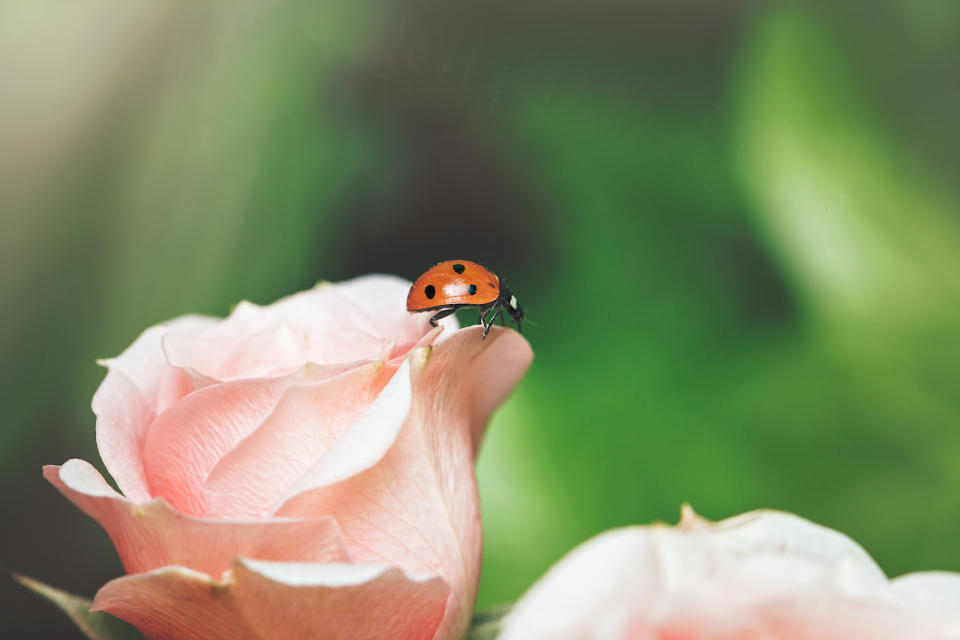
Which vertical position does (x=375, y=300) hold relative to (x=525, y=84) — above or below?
below

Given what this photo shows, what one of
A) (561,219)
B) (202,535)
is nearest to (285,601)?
(202,535)

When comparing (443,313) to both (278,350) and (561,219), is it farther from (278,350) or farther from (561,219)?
(561,219)

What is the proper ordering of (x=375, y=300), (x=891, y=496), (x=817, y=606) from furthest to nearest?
1. (x=891, y=496)
2. (x=375, y=300)
3. (x=817, y=606)

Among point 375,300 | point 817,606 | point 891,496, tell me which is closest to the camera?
point 817,606

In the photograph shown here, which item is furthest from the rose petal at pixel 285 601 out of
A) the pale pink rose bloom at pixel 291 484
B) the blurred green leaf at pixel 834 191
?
the blurred green leaf at pixel 834 191

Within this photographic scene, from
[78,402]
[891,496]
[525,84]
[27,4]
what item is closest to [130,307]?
[78,402]

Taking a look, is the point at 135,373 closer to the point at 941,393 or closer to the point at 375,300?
the point at 375,300

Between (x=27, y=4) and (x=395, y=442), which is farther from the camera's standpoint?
(x=27, y=4)
